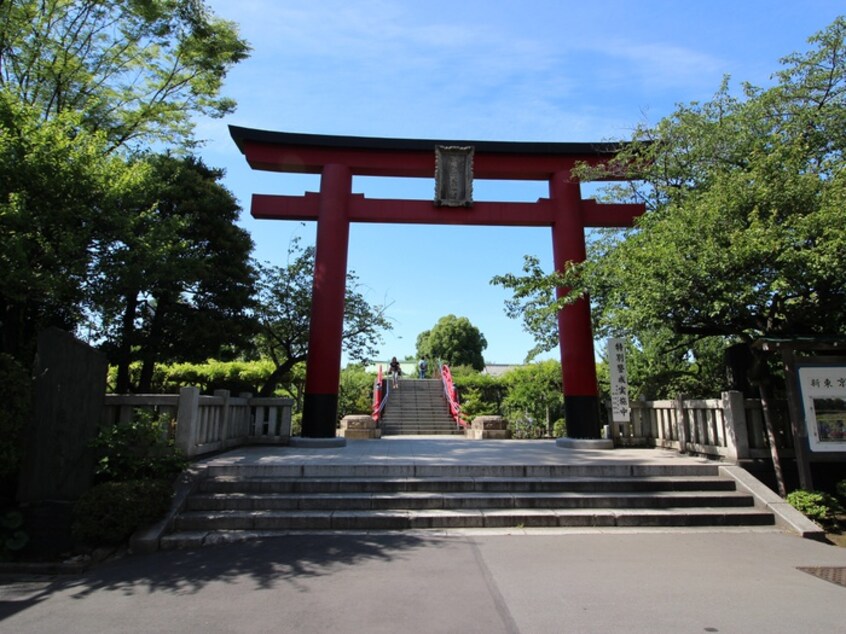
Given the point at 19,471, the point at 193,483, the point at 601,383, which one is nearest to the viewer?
the point at 19,471

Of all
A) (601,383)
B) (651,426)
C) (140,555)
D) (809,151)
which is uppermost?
(809,151)

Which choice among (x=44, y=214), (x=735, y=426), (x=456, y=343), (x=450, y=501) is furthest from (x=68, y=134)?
(x=456, y=343)

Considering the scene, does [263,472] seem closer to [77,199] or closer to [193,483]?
[193,483]

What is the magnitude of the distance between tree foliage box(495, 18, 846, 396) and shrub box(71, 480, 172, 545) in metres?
6.49

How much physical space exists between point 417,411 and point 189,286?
1111cm

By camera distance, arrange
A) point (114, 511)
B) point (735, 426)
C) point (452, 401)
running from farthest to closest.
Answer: point (452, 401) → point (735, 426) → point (114, 511)

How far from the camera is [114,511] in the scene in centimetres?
512

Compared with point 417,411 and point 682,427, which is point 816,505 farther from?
point 417,411

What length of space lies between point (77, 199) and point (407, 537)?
19.7 ft

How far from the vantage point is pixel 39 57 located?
10461 mm

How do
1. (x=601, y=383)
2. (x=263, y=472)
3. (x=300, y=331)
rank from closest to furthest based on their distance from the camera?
(x=263, y=472) < (x=300, y=331) < (x=601, y=383)

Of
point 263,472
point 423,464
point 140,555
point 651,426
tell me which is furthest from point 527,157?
point 140,555

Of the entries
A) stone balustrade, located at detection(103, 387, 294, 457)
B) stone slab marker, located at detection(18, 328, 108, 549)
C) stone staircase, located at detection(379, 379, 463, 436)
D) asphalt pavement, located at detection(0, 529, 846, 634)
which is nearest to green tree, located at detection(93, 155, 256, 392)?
stone balustrade, located at detection(103, 387, 294, 457)

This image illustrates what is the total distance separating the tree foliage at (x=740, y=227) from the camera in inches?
250
